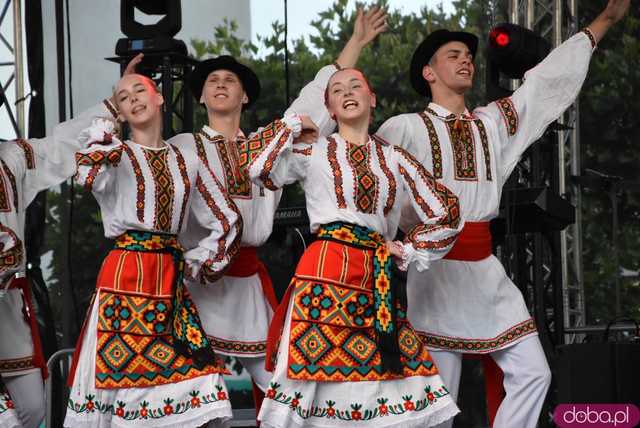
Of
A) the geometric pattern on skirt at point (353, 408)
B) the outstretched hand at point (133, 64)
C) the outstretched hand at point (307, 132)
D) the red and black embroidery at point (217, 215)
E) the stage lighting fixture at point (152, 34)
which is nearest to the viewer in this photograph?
the geometric pattern on skirt at point (353, 408)

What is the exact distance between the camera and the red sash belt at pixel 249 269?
5074 mm

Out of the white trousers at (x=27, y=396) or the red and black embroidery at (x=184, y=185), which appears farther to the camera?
the white trousers at (x=27, y=396)

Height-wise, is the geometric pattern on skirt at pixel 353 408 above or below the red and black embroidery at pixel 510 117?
below

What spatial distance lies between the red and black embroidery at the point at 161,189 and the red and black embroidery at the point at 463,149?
3.67 ft

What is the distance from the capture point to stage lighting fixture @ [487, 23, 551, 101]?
17.4ft

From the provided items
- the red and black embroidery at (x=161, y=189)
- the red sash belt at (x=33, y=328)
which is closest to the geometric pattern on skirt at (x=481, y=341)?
the red and black embroidery at (x=161, y=189)

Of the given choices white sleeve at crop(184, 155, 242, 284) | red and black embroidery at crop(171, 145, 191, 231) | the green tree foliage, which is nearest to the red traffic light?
white sleeve at crop(184, 155, 242, 284)

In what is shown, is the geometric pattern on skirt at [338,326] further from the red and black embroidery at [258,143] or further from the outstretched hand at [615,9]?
the outstretched hand at [615,9]

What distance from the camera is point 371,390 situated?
4.27 metres

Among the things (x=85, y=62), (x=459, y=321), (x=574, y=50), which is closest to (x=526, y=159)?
(x=574, y=50)

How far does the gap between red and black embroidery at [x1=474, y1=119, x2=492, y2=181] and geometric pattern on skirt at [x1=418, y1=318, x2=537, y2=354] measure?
0.61 meters

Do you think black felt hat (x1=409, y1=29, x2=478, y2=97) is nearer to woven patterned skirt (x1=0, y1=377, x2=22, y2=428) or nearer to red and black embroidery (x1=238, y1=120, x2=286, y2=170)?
red and black embroidery (x1=238, y1=120, x2=286, y2=170)

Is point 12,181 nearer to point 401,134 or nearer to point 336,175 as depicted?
point 336,175

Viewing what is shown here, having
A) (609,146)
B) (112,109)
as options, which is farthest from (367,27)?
(609,146)
